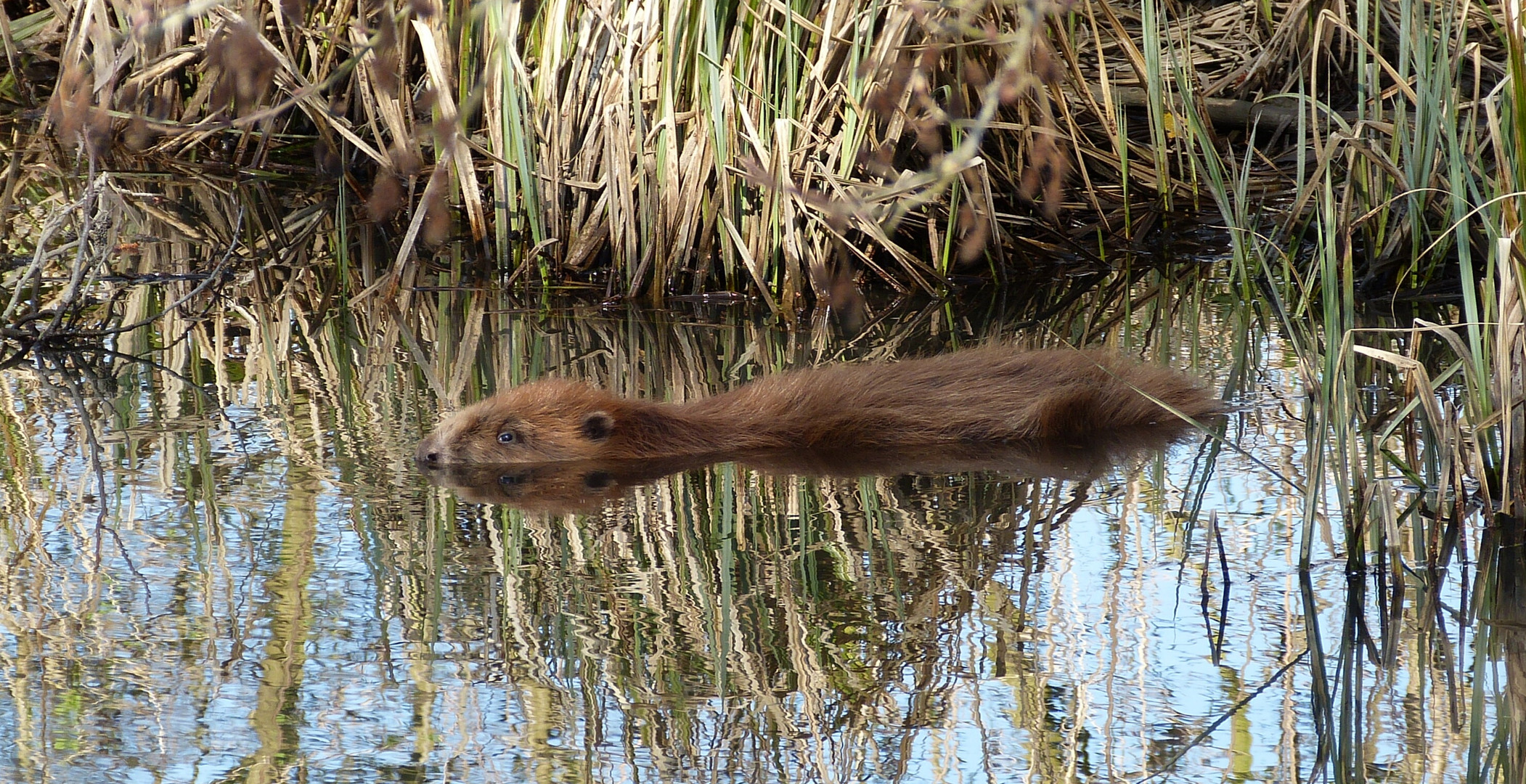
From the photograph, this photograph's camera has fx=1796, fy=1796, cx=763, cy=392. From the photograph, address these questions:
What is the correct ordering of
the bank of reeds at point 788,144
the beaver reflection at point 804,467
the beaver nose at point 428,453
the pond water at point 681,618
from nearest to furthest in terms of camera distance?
the pond water at point 681,618 < the beaver reflection at point 804,467 < the beaver nose at point 428,453 < the bank of reeds at point 788,144

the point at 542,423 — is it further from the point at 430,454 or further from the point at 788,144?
the point at 788,144

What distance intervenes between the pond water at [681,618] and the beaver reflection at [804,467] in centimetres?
7

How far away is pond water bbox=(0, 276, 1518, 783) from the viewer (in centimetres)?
310

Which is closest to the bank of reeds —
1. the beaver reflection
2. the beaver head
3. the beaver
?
the beaver

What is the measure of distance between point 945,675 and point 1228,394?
2.03m

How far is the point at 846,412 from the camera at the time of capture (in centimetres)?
549

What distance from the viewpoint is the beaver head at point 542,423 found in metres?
5.36

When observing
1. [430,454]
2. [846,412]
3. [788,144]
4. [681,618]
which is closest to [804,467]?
[846,412]

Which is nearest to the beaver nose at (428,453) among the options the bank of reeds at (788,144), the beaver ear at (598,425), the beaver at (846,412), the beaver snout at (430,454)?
the beaver snout at (430,454)

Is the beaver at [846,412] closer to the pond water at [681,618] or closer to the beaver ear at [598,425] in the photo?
the beaver ear at [598,425]

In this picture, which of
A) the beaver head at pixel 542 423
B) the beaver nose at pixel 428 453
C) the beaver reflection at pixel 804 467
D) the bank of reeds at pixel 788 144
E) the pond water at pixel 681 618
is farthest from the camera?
the bank of reeds at pixel 788 144

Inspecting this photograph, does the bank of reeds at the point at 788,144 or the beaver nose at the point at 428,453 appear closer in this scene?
the beaver nose at the point at 428,453

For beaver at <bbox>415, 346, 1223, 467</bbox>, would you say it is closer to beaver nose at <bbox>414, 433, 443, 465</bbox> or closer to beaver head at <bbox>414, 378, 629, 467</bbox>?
beaver head at <bbox>414, 378, 629, 467</bbox>

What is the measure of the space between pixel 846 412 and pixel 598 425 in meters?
0.76
